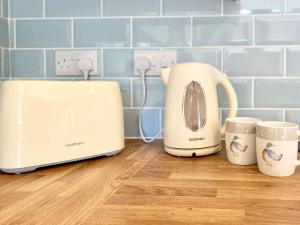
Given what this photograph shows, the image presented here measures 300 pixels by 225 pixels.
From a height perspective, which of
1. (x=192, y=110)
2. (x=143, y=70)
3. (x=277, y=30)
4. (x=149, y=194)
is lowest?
(x=149, y=194)

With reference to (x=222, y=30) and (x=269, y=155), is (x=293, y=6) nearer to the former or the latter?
(x=222, y=30)

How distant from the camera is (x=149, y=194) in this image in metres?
0.57

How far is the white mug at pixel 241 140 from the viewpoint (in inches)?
29.6

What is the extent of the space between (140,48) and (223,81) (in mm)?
→ 292

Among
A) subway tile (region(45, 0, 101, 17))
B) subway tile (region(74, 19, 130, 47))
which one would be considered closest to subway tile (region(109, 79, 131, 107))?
subway tile (region(74, 19, 130, 47))

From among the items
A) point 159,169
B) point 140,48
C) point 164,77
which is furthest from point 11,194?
point 140,48

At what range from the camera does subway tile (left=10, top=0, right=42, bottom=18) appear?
1061 millimetres

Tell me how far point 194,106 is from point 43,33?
54cm

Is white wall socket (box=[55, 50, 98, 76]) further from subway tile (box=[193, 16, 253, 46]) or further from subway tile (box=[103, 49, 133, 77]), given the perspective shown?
subway tile (box=[193, 16, 253, 46])

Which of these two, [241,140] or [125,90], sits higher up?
[125,90]

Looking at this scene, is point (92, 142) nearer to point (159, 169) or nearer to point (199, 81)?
point (159, 169)

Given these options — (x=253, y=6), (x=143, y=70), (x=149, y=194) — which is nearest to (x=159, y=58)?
(x=143, y=70)

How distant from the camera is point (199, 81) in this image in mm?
836

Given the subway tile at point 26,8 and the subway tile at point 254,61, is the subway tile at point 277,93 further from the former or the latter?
the subway tile at point 26,8
